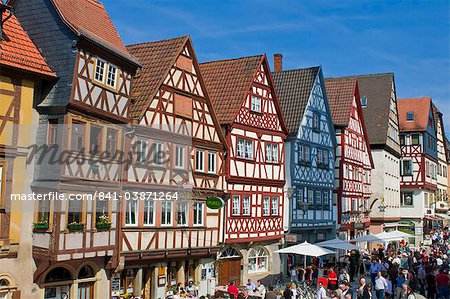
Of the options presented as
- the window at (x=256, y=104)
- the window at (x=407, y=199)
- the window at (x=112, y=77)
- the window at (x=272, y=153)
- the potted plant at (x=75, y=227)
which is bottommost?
the potted plant at (x=75, y=227)

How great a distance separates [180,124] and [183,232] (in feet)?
14.8

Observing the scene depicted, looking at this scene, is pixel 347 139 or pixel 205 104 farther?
pixel 347 139

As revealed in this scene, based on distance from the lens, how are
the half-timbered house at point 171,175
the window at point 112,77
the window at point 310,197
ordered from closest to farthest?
the window at point 112,77
the half-timbered house at point 171,175
the window at point 310,197

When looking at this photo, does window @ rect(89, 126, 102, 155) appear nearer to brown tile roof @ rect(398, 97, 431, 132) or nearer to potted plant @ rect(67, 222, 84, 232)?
potted plant @ rect(67, 222, 84, 232)

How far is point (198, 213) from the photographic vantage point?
26.3 metres

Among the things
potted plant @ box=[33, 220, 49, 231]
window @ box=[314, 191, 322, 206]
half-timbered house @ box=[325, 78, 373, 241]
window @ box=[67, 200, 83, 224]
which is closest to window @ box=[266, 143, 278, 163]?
window @ box=[314, 191, 322, 206]

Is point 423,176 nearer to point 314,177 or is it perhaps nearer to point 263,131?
point 314,177

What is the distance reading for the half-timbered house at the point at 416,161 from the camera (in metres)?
61.7

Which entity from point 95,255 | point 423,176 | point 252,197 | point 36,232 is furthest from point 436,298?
point 423,176

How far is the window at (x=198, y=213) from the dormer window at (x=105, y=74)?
7.23 meters

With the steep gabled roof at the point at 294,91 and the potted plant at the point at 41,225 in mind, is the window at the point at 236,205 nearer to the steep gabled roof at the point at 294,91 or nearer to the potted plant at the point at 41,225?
the steep gabled roof at the point at 294,91

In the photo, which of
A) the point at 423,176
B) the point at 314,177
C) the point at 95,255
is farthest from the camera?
the point at 423,176

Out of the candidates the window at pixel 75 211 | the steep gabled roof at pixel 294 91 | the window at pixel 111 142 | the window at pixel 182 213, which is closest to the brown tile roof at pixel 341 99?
the steep gabled roof at pixel 294 91

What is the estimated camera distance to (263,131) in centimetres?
3109
